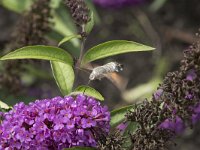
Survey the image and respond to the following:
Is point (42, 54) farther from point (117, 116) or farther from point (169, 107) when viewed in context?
point (169, 107)

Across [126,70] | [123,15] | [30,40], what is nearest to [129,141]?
[30,40]

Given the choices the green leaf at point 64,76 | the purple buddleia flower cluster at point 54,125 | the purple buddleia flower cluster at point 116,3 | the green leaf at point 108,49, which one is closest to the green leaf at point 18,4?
the green leaf at point 64,76

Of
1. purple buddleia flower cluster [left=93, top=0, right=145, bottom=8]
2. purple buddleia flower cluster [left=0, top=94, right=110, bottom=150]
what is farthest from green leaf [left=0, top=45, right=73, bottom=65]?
purple buddleia flower cluster [left=93, top=0, right=145, bottom=8]

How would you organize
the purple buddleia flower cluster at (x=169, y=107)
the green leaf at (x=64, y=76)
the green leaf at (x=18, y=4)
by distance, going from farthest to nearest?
the green leaf at (x=18, y=4) → the green leaf at (x=64, y=76) → the purple buddleia flower cluster at (x=169, y=107)

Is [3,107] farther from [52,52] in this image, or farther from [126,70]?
[126,70]

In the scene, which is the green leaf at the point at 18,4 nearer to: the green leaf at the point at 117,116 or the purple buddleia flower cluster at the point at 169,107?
the green leaf at the point at 117,116

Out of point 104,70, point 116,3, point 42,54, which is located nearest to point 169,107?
point 104,70

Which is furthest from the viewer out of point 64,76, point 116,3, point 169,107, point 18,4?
point 116,3
